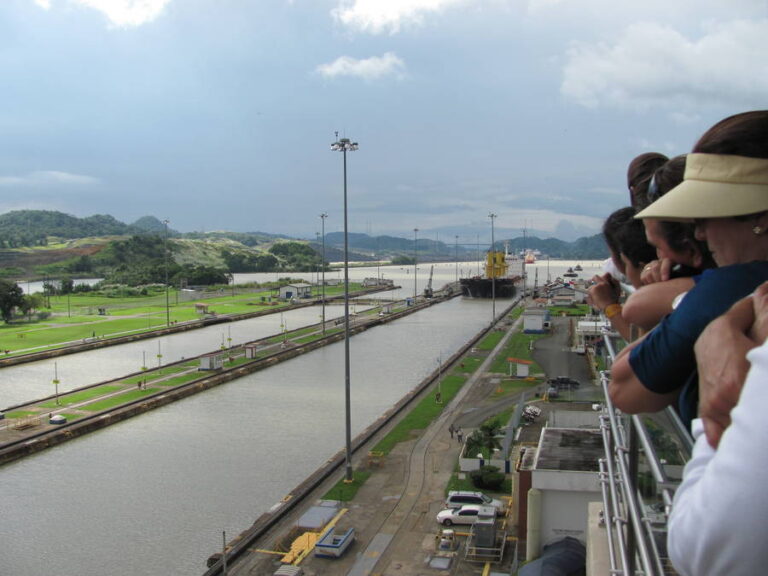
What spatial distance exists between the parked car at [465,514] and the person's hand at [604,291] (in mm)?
5797

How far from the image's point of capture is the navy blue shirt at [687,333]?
761mm

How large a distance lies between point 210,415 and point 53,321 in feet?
57.2

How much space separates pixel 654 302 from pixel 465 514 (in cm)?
647

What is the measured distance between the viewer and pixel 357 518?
7367mm

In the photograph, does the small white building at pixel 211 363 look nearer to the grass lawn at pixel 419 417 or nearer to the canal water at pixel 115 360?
the canal water at pixel 115 360

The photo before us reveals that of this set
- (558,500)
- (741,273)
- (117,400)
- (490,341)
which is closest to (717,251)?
(741,273)

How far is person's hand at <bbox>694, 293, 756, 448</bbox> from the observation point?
0.61m

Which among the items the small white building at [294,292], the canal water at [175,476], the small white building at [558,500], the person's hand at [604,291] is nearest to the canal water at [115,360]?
the canal water at [175,476]

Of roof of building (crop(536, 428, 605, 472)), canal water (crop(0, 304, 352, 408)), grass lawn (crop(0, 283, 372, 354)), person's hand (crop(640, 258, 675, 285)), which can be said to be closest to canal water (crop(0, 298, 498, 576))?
canal water (crop(0, 304, 352, 408))

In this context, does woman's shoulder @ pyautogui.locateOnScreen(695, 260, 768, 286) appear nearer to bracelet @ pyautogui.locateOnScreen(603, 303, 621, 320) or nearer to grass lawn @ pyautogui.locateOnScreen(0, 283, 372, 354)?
bracelet @ pyautogui.locateOnScreen(603, 303, 621, 320)

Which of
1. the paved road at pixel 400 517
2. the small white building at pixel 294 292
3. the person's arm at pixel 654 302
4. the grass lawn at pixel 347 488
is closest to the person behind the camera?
the person's arm at pixel 654 302

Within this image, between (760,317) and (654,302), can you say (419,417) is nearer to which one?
(654,302)

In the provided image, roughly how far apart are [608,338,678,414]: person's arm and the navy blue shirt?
1 centimetres

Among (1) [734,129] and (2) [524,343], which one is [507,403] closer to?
(2) [524,343]
